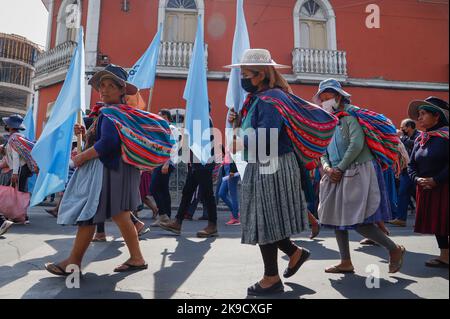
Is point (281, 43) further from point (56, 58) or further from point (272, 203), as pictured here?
point (272, 203)

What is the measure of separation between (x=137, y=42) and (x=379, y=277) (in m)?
11.6

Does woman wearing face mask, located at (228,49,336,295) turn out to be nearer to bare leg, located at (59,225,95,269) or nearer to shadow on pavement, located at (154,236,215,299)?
shadow on pavement, located at (154,236,215,299)

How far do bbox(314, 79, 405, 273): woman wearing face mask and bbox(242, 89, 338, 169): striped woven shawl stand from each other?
50 cm

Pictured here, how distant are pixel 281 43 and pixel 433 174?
1081 centimetres

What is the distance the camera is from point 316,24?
46.0 ft

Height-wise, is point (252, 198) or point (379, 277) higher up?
point (252, 198)

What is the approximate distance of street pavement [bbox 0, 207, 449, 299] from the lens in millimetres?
2555

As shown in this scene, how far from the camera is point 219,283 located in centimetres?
279

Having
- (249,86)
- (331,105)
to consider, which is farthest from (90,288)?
(331,105)
